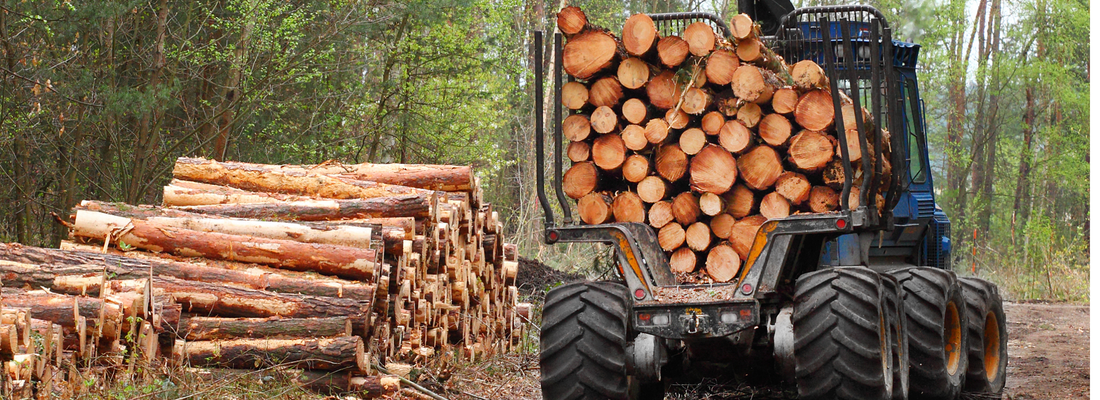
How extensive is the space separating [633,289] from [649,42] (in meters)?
1.50

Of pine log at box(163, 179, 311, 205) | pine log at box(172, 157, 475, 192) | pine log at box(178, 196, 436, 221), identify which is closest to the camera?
pine log at box(178, 196, 436, 221)

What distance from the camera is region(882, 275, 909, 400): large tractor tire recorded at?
566 centimetres

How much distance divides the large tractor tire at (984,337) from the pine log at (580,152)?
2.86 m

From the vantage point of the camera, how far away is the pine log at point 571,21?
244 inches

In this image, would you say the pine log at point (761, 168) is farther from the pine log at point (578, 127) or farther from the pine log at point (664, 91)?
the pine log at point (578, 127)

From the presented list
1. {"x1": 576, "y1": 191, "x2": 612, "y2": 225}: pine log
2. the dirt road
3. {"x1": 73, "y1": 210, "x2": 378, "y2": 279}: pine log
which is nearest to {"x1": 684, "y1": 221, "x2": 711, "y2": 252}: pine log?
{"x1": 576, "y1": 191, "x2": 612, "y2": 225}: pine log

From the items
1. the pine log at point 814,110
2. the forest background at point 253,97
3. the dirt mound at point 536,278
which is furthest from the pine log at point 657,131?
the dirt mound at point 536,278

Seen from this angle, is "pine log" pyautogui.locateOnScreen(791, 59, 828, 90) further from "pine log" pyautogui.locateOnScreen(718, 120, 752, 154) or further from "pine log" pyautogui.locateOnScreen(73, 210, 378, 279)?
"pine log" pyautogui.locateOnScreen(73, 210, 378, 279)

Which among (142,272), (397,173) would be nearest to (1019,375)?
(397,173)

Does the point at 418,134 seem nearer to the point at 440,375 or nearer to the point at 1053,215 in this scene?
the point at 440,375

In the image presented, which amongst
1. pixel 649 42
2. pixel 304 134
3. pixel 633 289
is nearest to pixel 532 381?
pixel 633 289

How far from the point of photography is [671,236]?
6.18 m

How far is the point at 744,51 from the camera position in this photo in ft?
19.7

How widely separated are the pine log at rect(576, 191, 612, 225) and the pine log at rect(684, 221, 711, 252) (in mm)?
499
